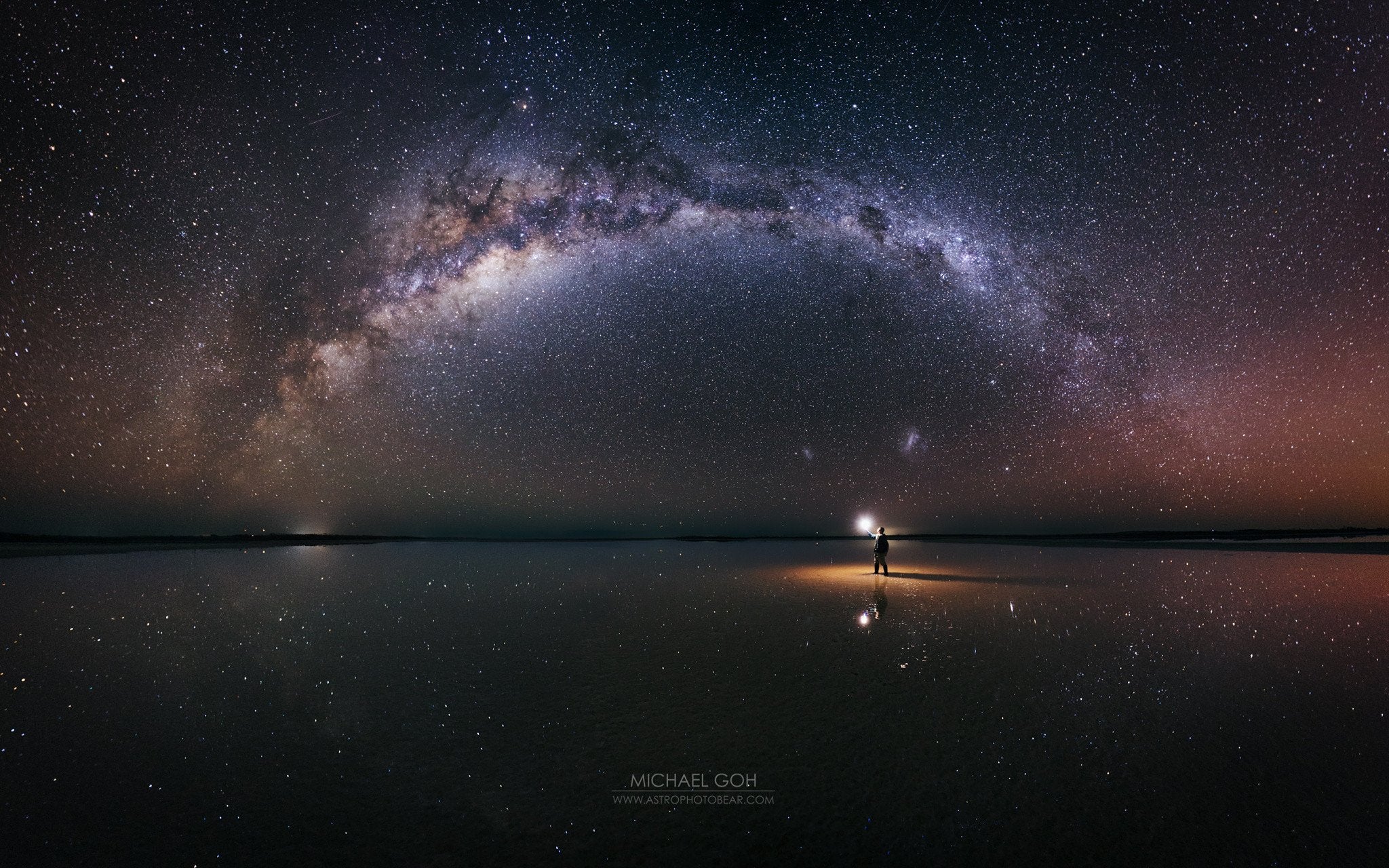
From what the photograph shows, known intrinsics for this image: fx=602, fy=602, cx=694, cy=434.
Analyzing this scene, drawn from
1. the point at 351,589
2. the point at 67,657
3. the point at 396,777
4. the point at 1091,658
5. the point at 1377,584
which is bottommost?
the point at 396,777

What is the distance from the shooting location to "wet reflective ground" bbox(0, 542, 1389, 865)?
13.4 ft

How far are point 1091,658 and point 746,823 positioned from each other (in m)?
7.27

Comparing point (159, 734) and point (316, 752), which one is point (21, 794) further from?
point (316, 752)

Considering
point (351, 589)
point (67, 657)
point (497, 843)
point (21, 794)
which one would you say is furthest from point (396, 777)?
point (351, 589)

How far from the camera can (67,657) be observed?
948 centimetres

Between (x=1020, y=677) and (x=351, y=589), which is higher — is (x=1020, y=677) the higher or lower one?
the lower one

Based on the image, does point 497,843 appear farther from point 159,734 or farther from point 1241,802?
point 1241,802

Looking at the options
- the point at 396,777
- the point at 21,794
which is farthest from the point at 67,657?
the point at 396,777

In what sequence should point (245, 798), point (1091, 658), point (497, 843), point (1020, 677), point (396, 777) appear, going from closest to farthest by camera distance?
point (497, 843), point (245, 798), point (396, 777), point (1020, 677), point (1091, 658)

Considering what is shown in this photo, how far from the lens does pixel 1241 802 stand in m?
4.54

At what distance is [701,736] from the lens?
5.90m

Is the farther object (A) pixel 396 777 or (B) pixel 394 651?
(B) pixel 394 651

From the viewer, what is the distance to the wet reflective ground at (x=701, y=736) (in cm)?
408

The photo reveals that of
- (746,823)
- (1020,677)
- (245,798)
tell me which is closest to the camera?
(746,823)
